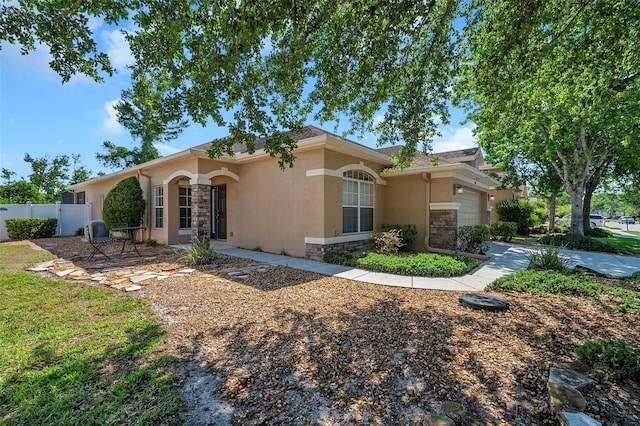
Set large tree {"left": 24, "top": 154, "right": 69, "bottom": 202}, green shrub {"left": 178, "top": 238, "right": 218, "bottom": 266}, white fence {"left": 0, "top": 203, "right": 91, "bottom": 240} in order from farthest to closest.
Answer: large tree {"left": 24, "top": 154, "right": 69, "bottom": 202}, white fence {"left": 0, "top": 203, "right": 91, "bottom": 240}, green shrub {"left": 178, "top": 238, "right": 218, "bottom": 266}

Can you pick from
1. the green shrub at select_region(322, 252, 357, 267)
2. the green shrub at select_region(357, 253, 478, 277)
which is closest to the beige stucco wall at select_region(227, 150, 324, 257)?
the green shrub at select_region(322, 252, 357, 267)

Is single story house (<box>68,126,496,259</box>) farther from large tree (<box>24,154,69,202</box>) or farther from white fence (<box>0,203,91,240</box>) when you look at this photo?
large tree (<box>24,154,69,202</box>)

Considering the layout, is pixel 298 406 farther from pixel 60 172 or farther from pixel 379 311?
pixel 60 172

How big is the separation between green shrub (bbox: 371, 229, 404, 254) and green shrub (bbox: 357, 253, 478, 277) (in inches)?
42.8

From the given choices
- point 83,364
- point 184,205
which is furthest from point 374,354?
point 184,205

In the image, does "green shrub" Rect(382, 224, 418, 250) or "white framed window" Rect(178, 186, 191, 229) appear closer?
"green shrub" Rect(382, 224, 418, 250)

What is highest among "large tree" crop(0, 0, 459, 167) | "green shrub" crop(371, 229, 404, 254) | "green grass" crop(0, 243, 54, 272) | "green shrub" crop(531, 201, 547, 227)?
"large tree" crop(0, 0, 459, 167)

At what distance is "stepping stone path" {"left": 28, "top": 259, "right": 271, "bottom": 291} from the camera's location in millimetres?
6121

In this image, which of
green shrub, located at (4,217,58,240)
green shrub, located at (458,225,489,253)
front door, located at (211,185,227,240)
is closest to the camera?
green shrub, located at (458,225,489,253)

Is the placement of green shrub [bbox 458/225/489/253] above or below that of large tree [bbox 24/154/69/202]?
below

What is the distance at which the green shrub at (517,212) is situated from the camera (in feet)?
60.8

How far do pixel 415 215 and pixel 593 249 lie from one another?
311 inches

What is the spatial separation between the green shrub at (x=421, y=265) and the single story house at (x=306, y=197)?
1568 millimetres

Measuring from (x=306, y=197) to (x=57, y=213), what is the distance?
16.4 m
